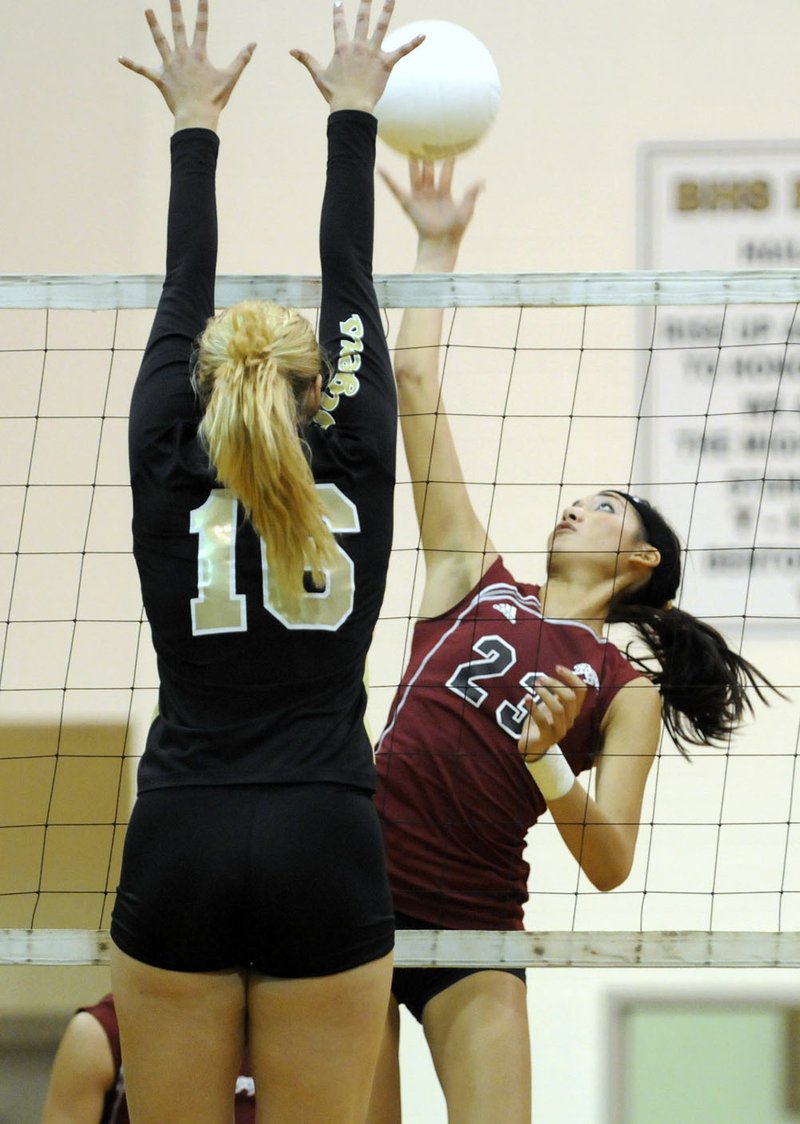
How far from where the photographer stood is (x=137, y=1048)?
158 centimetres

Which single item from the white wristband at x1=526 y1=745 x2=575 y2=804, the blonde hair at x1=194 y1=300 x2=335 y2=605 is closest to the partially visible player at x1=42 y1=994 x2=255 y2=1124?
the white wristband at x1=526 y1=745 x2=575 y2=804

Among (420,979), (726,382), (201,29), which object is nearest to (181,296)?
(201,29)

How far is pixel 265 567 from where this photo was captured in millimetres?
1565

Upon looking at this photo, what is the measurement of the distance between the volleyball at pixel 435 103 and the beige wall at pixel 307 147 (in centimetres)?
125

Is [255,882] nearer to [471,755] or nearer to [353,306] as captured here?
[353,306]

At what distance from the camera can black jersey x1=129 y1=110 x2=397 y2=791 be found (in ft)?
5.11

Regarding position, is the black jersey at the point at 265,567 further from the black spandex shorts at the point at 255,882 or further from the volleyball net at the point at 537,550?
the volleyball net at the point at 537,550

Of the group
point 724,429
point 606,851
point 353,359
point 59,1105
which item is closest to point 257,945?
point 353,359

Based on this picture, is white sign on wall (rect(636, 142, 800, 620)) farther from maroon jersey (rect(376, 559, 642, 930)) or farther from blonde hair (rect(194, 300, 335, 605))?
blonde hair (rect(194, 300, 335, 605))

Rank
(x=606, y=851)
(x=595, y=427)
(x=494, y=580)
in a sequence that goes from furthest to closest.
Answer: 1. (x=595, y=427)
2. (x=494, y=580)
3. (x=606, y=851)

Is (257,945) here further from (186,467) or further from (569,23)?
(569,23)

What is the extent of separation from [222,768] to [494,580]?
110 cm

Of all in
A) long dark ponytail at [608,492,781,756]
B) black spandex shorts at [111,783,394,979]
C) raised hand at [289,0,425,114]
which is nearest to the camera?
black spandex shorts at [111,783,394,979]

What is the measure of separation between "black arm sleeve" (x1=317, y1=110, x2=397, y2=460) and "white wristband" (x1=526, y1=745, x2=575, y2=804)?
747 millimetres
